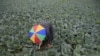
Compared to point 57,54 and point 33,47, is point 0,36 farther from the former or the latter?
point 57,54

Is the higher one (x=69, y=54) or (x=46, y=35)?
(x=46, y=35)

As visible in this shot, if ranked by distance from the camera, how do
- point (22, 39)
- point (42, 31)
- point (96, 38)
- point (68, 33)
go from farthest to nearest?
point (68, 33) → point (96, 38) → point (22, 39) → point (42, 31)

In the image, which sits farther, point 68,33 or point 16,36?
point 68,33

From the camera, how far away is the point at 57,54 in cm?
734

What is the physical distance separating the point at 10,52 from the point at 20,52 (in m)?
0.35

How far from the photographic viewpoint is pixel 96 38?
9.40m

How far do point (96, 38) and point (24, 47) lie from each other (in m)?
3.08

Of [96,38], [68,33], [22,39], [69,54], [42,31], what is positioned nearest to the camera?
[42,31]

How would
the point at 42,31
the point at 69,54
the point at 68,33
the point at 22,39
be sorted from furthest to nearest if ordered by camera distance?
the point at 68,33
the point at 22,39
the point at 69,54
the point at 42,31

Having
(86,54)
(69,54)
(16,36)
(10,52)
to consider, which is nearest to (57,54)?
(69,54)

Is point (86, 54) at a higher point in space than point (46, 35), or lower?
lower

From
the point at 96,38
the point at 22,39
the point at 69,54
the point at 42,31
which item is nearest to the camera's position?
the point at 42,31

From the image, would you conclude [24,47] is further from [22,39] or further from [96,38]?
[96,38]

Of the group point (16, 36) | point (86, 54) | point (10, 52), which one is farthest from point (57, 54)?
point (16, 36)
